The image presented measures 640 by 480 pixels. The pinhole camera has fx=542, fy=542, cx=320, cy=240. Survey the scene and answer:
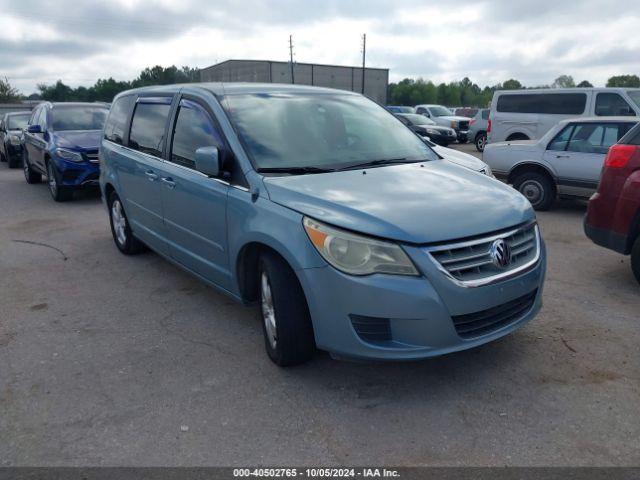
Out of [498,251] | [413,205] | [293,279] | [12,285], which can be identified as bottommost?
[12,285]

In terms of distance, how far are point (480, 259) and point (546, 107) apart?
11183 millimetres

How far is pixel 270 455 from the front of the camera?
2676 millimetres

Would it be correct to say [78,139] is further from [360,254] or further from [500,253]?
[500,253]

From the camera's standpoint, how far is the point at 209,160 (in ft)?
11.8

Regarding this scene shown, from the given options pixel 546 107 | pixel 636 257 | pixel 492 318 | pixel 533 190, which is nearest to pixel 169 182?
pixel 492 318

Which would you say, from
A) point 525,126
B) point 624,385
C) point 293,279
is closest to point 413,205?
point 293,279

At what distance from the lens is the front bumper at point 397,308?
285 centimetres

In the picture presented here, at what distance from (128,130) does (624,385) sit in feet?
16.1

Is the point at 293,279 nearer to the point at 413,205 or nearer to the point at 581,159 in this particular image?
the point at 413,205

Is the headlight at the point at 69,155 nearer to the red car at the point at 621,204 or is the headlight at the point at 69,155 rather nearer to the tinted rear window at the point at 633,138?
the red car at the point at 621,204

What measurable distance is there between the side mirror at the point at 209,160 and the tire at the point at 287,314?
0.69 meters

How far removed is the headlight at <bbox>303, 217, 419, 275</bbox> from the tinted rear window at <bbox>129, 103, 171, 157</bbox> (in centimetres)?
242

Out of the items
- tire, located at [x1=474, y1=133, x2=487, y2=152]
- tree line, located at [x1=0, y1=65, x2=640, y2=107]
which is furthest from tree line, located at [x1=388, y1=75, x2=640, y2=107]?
tire, located at [x1=474, y1=133, x2=487, y2=152]

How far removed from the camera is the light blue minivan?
2893 mm
